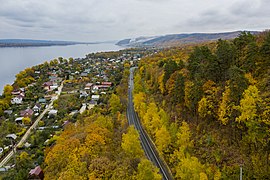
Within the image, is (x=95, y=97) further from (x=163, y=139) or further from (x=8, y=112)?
(x=163, y=139)

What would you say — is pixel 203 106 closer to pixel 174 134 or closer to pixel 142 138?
pixel 174 134

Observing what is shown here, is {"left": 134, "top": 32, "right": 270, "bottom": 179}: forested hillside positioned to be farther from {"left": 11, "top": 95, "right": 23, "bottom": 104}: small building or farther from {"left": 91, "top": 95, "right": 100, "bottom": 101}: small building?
{"left": 11, "top": 95, "right": 23, "bottom": 104}: small building

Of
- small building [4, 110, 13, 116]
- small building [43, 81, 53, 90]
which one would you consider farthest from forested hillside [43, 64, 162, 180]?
small building [43, 81, 53, 90]

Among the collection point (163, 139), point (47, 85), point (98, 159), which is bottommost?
point (47, 85)

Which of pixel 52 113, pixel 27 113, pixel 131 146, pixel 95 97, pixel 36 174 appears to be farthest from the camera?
pixel 95 97

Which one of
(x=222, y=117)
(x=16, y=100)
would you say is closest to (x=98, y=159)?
(x=222, y=117)

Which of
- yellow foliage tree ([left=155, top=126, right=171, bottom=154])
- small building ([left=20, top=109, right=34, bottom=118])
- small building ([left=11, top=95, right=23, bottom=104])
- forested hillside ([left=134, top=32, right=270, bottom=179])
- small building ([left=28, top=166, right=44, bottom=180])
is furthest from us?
small building ([left=11, top=95, right=23, bottom=104])

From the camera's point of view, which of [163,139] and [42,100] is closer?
[163,139]

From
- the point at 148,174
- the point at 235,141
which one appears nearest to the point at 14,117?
the point at 148,174

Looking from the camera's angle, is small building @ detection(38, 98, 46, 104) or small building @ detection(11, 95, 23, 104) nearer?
small building @ detection(38, 98, 46, 104)
